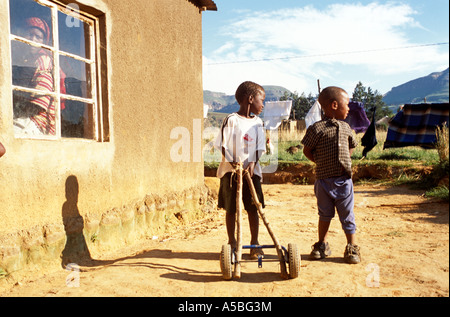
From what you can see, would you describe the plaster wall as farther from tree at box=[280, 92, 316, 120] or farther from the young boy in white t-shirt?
tree at box=[280, 92, 316, 120]

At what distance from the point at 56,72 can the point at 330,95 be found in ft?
8.49

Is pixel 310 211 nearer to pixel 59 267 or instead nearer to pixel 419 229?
pixel 419 229

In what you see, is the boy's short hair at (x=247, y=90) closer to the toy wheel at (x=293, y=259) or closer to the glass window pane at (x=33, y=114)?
the toy wheel at (x=293, y=259)

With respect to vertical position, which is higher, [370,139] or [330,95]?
[330,95]

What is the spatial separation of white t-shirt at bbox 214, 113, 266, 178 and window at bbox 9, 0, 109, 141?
143 centimetres

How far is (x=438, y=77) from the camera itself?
654 ft

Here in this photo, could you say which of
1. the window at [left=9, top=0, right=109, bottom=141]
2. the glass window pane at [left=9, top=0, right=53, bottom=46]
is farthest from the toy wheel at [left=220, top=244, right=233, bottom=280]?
the glass window pane at [left=9, top=0, right=53, bottom=46]

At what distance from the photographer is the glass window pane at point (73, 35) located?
11.6ft

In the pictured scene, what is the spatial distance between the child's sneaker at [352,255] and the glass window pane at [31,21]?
3.36 m

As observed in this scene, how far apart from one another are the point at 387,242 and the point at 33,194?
3.54 meters

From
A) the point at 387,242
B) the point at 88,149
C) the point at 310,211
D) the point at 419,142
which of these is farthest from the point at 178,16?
the point at 419,142

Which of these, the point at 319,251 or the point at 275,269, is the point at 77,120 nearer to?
the point at 275,269

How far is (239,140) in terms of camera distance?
128 inches

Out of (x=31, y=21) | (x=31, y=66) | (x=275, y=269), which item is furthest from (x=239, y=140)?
(x=31, y=21)
